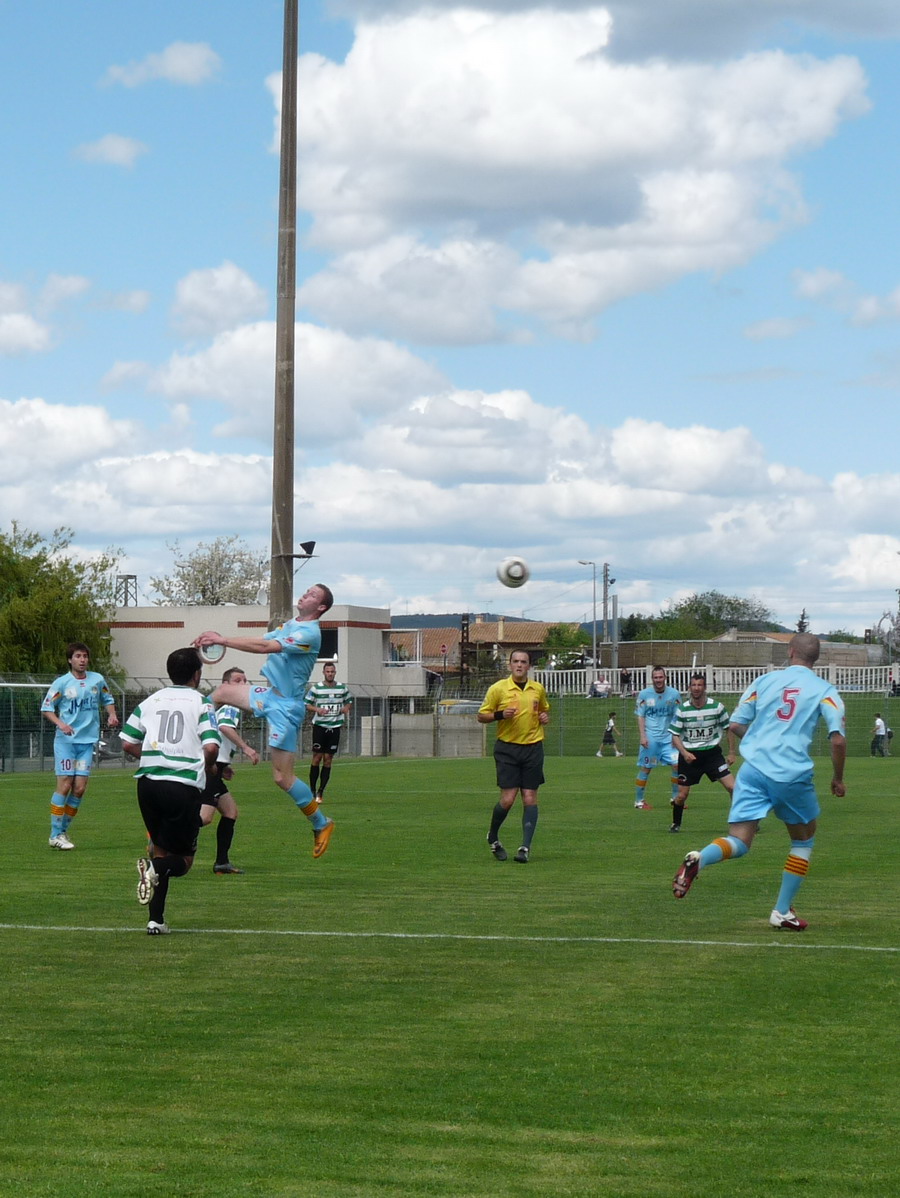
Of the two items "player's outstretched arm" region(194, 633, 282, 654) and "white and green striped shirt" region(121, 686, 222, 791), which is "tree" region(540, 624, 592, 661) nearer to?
"player's outstretched arm" region(194, 633, 282, 654)

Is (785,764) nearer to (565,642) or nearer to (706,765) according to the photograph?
(706,765)

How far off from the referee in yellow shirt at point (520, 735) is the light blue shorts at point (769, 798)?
4410 mm

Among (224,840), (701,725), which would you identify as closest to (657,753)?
(701,725)

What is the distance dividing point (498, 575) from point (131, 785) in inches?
396

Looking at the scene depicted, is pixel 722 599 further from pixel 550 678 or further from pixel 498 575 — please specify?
pixel 498 575

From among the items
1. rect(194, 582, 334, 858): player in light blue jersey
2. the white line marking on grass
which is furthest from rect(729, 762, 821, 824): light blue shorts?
rect(194, 582, 334, 858): player in light blue jersey

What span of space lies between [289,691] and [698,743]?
7420 mm

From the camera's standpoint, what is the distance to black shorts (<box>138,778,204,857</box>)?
931 cm

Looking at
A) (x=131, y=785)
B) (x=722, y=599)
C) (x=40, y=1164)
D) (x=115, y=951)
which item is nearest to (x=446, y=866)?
(x=115, y=951)

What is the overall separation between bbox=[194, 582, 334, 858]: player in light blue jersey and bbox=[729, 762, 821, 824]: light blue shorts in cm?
404

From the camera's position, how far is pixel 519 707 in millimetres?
14188

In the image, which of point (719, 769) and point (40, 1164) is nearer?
point (40, 1164)

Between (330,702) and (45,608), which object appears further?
(45,608)

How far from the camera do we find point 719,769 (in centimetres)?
1895
